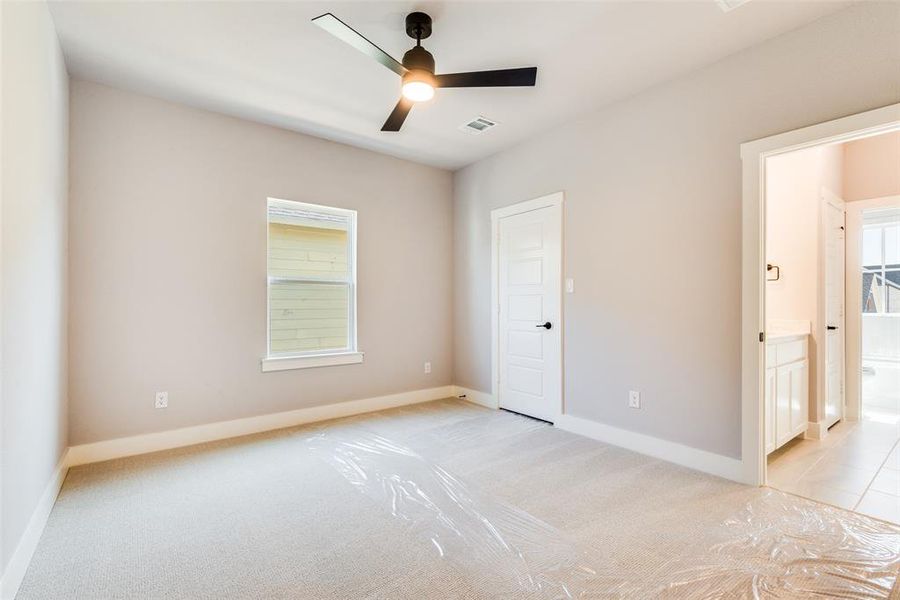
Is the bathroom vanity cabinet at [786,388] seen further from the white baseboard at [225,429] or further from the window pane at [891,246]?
the white baseboard at [225,429]

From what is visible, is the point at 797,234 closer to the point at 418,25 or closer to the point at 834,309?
the point at 834,309

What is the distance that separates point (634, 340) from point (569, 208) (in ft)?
4.26

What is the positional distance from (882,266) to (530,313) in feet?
15.9

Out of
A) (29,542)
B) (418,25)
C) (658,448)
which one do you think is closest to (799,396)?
(658,448)

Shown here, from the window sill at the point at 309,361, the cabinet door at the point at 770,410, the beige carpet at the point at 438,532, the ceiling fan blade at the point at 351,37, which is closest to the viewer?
the beige carpet at the point at 438,532

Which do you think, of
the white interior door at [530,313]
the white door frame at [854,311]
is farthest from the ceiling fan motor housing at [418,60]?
the white door frame at [854,311]

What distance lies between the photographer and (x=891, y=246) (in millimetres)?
5160

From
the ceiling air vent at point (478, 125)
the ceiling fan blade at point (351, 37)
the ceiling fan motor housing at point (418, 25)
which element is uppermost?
the ceiling air vent at point (478, 125)

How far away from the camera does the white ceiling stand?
2273 millimetres

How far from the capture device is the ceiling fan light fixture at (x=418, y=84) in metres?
2.33

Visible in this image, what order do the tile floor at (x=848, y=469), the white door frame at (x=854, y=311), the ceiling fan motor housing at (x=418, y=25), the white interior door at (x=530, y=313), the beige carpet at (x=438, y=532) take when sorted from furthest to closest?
1. the white door frame at (x=854, y=311)
2. the white interior door at (x=530, y=313)
3. the tile floor at (x=848, y=469)
4. the ceiling fan motor housing at (x=418, y=25)
5. the beige carpet at (x=438, y=532)

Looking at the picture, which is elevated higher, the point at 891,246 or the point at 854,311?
the point at 891,246

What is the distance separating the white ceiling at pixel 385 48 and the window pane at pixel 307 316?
1592 mm

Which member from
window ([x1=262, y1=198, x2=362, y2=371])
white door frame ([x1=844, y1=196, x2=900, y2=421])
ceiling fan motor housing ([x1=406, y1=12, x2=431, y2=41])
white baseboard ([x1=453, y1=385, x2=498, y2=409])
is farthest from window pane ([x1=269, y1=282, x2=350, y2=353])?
white door frame ([x1=844, y1=196, x2=900, y2=421])
